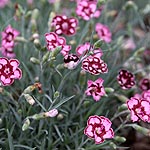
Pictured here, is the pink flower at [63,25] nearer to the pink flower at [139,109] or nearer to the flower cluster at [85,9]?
the flower cluster at [85,9]

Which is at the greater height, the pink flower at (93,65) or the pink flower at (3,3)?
the pink flower at (3,3)

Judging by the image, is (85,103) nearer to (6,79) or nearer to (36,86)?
(36,86)

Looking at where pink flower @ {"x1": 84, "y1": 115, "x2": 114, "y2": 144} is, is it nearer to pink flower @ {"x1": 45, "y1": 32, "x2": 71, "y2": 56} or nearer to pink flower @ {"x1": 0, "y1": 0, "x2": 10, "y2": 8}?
pink flower @ {"x1": 45, "y1": 32, "x2": 71, "y2": 56}

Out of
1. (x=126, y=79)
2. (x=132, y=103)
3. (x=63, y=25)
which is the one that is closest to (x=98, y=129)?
(x=132, y=103)

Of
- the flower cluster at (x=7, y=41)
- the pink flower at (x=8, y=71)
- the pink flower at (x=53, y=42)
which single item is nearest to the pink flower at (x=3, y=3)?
the flower cluster at (x=7, y=41)

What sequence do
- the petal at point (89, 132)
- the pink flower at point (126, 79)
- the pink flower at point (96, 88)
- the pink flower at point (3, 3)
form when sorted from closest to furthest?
the petal at point (89, 132), the pink flower at point (96, 88), the pink flower at point (126, 79), the pink flower at point (3, 3)

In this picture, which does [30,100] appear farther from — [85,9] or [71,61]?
[85,9]

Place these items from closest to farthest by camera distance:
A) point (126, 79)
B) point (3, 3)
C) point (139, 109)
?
point (139, 109)
point (126, 79)
point (3, 3)
